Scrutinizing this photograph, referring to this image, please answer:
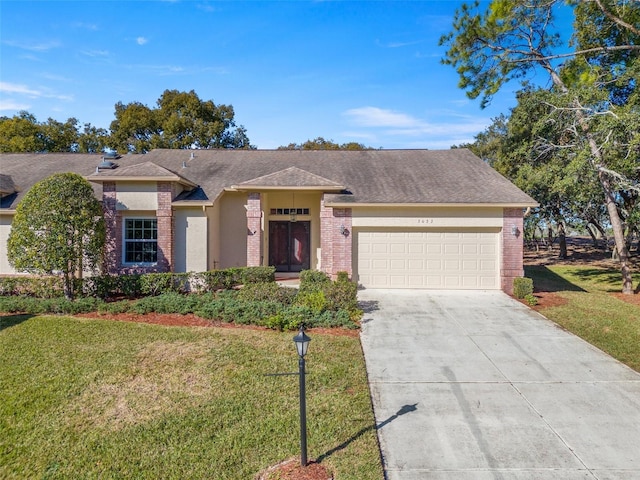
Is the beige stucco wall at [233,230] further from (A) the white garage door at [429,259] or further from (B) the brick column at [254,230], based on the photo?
(A) the white garage door at [429,259]

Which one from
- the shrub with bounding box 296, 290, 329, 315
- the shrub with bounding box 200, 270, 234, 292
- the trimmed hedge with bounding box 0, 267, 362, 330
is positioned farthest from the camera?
the shrub with bounding box 200, 270, 234, 292

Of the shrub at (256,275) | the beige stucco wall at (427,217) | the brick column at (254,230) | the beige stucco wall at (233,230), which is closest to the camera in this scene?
the shrub at (256,275)

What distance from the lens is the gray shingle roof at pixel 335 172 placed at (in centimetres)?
1341

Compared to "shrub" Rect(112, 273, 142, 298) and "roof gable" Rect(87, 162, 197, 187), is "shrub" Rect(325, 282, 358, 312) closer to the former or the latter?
"shrub" Rect(112, 273, 142, 298)

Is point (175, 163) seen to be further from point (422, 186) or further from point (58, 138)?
point (58, 138)

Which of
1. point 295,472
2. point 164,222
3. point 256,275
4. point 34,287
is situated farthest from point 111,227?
point 295,472

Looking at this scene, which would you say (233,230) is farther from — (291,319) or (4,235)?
(4,235)

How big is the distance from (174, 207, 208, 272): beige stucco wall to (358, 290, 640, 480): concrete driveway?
701 centimetres

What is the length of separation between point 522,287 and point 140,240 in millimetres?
13150

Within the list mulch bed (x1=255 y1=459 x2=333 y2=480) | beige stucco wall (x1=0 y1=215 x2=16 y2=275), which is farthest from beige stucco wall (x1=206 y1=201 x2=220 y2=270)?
mulch bed (x1=255 y1=459 x2=333 y2=480)

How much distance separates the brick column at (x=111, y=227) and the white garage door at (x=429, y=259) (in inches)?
339

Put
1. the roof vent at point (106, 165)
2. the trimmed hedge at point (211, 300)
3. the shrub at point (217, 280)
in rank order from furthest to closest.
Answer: the roof vent at point (106, 165) → the shrub at point (217, 280) → the trimmed hedge at point (211, 300)

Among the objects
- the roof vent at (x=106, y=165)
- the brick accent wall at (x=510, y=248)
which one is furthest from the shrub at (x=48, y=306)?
the brick accent wall at (x=510, y=248)

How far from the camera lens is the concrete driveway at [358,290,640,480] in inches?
159
